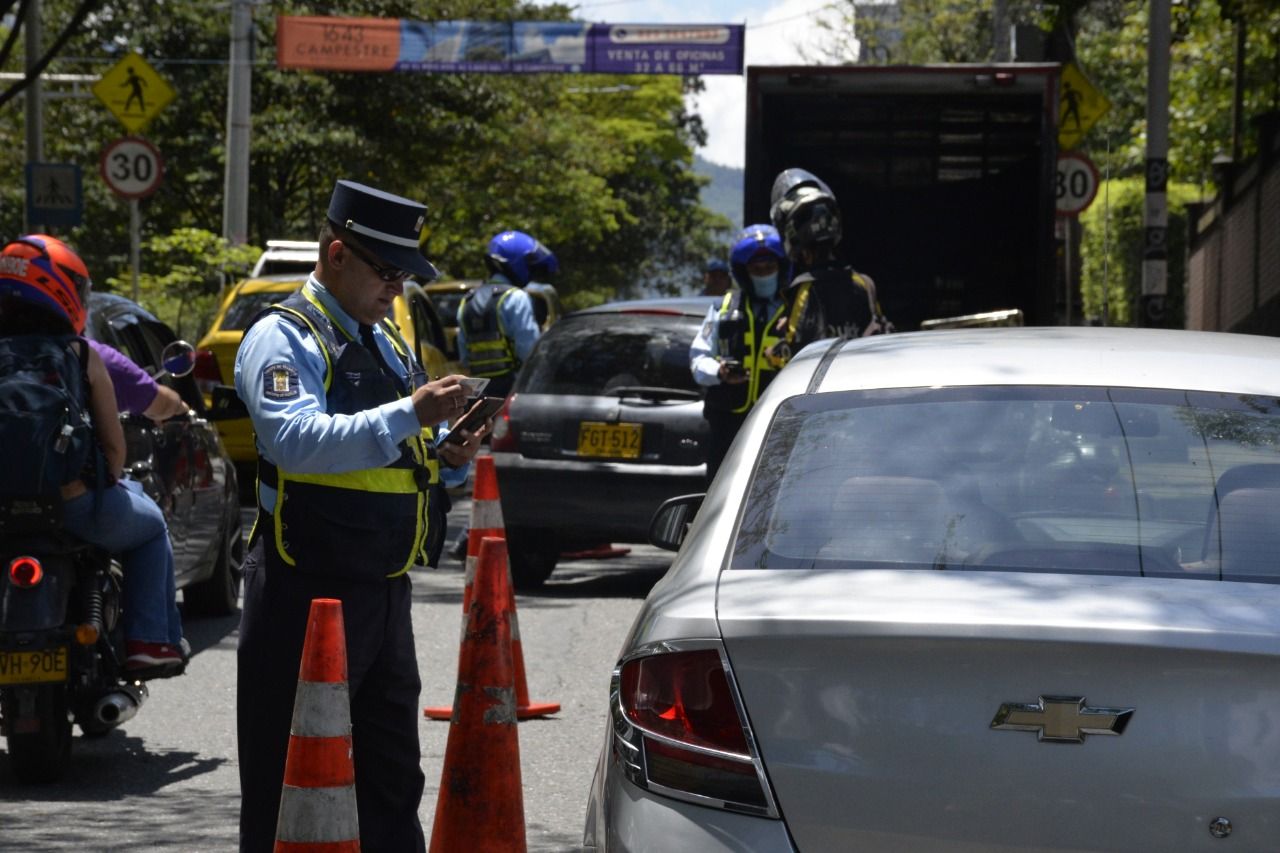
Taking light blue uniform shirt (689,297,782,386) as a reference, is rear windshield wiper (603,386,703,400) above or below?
below

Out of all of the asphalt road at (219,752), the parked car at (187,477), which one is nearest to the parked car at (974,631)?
the asphalt road at (219,752)

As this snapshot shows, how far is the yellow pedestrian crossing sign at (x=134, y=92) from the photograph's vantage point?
70.2 ft

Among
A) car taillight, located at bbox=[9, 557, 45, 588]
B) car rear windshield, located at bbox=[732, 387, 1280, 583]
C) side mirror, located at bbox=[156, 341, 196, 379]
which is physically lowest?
car taillight, located at bbox=[9, 557, 45, 588]

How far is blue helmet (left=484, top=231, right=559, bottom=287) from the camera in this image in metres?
12.7

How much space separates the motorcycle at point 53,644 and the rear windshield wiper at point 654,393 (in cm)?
427

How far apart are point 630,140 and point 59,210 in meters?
40.3

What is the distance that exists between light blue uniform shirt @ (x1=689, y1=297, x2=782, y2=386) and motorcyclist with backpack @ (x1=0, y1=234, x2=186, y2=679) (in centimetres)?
337

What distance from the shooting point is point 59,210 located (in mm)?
20766

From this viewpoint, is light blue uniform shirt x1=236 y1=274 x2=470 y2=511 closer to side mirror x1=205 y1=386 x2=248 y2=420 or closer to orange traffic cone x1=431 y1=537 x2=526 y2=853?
side mirror x1=205 y1=386 x2=248 y2=420

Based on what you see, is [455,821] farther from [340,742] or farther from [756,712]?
[756,712]

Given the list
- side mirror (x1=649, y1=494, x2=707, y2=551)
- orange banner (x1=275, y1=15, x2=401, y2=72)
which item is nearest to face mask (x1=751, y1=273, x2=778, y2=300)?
side mirror (x1=649, y1=494, x2=707, y2=551)

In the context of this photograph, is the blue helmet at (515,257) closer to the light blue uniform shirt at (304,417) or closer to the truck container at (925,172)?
the truck container at (925,172)

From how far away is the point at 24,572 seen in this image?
20.9 ft

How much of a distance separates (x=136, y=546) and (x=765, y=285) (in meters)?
3.84
